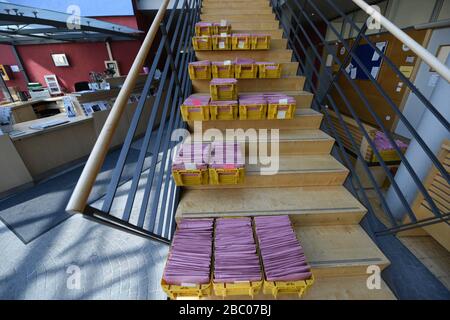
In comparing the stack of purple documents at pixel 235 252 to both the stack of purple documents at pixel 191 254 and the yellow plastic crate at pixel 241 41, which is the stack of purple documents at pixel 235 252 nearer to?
the stack of purple documents at pixel 191 254

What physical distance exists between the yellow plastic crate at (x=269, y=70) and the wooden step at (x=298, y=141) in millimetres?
573

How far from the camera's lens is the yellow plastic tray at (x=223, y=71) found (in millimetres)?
1682

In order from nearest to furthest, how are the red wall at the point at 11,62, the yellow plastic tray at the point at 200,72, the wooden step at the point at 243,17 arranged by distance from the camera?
A: the yellow plastic tray at the point at 200,72 → the wooden step at the point at 243,17 → the red wall at the point at 11,62

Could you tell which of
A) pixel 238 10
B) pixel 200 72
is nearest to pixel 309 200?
pixel 200 72

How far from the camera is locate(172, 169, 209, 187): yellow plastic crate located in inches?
46.5

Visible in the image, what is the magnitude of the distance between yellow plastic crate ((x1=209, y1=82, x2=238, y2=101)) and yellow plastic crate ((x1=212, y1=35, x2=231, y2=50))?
76 centimetres

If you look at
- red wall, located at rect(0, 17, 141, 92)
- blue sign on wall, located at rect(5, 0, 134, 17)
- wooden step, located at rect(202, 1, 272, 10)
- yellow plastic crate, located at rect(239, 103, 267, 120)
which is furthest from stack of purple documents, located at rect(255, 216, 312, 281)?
red wall, located at rect(0, 17, 141, 92)

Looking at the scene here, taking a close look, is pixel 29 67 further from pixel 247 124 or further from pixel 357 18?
pixel 357 18

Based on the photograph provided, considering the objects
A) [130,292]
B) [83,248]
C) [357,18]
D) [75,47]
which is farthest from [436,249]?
[75,47]

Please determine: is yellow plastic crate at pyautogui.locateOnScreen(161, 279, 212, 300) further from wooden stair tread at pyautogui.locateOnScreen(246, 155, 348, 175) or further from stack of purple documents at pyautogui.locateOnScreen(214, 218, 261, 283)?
wooden stair tread at pyautogui.locateOnScreen(246, 155, 348, 175)

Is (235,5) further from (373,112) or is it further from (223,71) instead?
(373,112)

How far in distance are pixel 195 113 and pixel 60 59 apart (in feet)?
24.8

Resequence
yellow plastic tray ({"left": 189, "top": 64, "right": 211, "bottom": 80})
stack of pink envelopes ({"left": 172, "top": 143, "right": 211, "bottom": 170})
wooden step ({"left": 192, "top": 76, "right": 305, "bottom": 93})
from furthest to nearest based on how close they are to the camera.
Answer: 1. wooden step ({"left": 192, "top": 76, "right": 305, "bottom": 93})
2. yellow plastic tray ({"left": 189, "top": 64, "right": 211, "bottom": 80})
3. stack of pink envelopes ({"left": 172, "top": 143, "right": 211, "bottom": 170})

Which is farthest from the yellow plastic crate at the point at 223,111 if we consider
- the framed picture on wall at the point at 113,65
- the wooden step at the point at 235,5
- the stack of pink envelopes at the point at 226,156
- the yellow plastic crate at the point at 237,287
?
the framed picture on wall at the point at 113,65
